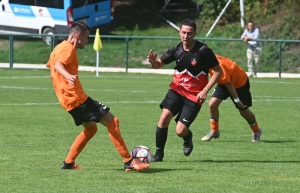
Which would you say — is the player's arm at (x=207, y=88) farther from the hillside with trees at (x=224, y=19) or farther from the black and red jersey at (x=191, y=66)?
the hillside with trees at (x=224, y=19)

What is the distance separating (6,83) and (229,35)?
1282 centimetres

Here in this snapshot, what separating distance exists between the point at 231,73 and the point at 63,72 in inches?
166

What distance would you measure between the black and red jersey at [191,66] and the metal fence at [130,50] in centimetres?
1916

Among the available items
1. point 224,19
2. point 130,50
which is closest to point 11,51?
point 130,50

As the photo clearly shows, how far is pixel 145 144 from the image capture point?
485 inches

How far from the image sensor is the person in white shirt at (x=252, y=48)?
90.5 feet

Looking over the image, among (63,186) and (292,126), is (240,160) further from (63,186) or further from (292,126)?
(292,126)

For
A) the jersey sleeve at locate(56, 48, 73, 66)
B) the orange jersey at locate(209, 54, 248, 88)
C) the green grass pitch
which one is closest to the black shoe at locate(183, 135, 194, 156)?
the green grass pitch

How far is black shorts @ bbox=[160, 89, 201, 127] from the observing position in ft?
34.3

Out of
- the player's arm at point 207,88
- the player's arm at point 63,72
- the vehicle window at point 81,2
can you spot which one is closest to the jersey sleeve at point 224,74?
the player's arm at point 207,88

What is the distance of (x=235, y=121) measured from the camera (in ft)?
52.0

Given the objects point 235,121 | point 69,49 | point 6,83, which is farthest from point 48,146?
point 6,83

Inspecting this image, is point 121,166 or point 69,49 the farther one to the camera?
point 121,166

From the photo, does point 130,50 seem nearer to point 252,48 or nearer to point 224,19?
point 252,48
